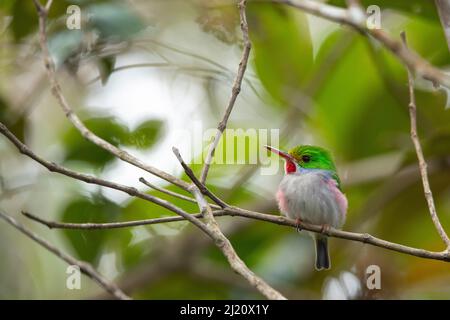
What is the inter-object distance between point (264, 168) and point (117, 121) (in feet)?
2.97

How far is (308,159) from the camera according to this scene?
356cm

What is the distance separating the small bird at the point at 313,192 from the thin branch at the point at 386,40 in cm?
150

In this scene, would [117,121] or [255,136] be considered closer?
[117,121]

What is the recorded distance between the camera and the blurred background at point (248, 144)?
3672 millimetres

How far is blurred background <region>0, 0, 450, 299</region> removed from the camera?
3.67m

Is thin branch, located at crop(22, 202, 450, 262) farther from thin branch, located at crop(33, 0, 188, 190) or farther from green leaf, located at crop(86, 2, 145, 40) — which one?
green leaf, located at crop(86, 2, 145, 40)

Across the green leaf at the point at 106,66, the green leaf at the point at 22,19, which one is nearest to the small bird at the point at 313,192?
the green leaf at the point at 106,66

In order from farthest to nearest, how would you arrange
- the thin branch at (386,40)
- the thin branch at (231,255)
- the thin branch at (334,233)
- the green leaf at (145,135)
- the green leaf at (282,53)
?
the green leaf at (282,53)
the green leaf at (145,135)
the thin branch at (334,233)
the thin branch at (231,255)
the thin branch at (386,40)

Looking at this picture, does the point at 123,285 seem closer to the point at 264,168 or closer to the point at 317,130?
the point at 264,168

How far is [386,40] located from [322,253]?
7.70 feet

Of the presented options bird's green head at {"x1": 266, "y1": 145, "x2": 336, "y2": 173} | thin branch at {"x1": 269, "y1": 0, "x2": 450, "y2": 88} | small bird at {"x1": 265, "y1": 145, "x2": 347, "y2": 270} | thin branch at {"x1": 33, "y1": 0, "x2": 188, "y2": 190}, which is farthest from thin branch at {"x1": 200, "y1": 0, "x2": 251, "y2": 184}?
bird's green head at {"x1": 266, "y1": 145, "x2": 336, "y2": 173}

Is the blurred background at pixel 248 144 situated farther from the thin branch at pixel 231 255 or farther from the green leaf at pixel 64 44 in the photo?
the thin branch at pixel 231 255
